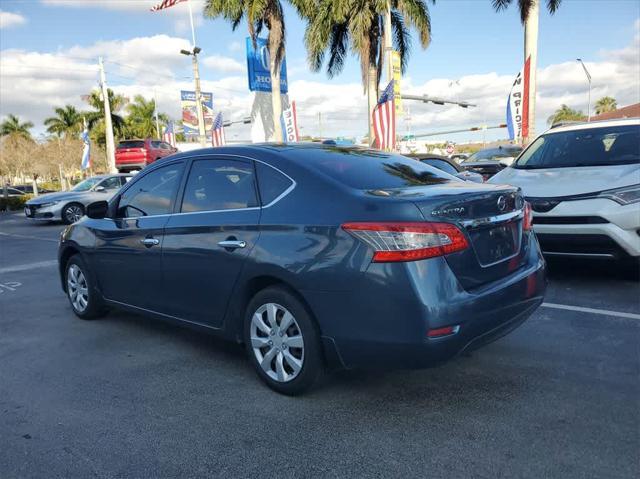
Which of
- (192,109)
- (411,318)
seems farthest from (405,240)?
(192,109)

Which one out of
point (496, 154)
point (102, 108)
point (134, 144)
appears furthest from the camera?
point (102, 108)

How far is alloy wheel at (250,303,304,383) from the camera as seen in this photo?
3.35 m

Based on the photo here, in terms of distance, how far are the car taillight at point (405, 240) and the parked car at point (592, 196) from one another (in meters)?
3.14

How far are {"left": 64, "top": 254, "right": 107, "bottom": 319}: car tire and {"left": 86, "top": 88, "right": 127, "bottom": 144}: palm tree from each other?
4944cm

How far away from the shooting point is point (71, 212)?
53.1 feet

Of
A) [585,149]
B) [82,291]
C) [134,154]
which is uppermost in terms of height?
[134,154]

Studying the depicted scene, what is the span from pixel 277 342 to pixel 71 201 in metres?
14.7

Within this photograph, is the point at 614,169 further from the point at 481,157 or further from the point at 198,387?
the point at 481,157

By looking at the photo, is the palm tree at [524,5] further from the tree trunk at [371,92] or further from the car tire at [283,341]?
the car tire at [283,341]

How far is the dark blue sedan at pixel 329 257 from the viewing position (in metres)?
2.92

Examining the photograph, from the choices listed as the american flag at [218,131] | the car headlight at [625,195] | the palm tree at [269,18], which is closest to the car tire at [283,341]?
the car headlight at [625,195]

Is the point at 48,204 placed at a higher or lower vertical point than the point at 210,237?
higher

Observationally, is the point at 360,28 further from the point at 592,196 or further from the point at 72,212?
the point at 592,196

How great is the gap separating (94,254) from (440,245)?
11.3 feet
